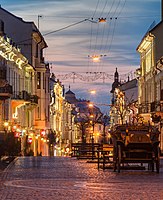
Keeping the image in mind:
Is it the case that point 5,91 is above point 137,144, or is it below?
Result: above

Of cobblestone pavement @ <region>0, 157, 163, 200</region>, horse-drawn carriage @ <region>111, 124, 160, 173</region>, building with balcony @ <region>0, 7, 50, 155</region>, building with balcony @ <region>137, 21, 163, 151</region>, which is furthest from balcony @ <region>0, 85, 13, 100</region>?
horse-drawn carriage @ <region>111, 124, 160, 173</region>

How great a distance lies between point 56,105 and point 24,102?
43.7m

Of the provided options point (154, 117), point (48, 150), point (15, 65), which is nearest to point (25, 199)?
point (154, 117)

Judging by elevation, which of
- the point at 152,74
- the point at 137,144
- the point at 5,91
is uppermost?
the point at 152,74

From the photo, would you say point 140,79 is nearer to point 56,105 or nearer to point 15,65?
point 15,65

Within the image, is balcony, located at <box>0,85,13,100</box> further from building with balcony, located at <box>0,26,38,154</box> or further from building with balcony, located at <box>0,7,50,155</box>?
building with balcony, located at <box>0,7,50,155</box>

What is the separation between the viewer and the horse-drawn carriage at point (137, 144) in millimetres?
26047

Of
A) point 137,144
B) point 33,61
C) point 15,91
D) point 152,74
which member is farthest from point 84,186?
point 33,61

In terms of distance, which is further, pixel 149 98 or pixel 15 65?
pixel 149 98

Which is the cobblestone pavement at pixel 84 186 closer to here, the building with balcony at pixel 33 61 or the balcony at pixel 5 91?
the balcony at pixel 5 91

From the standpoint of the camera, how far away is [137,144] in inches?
1029

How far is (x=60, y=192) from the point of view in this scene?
61.2 ft

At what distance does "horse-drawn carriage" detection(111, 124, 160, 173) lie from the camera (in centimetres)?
2605

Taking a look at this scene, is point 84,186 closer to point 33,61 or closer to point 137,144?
point 137,144
